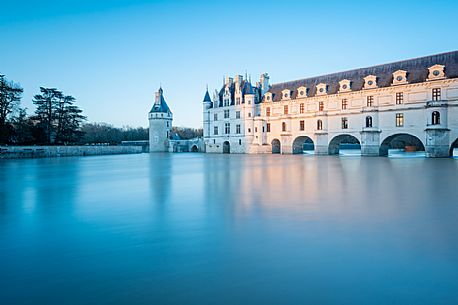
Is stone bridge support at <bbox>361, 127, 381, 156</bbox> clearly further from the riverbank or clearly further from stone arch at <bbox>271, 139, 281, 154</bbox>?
the riverbank

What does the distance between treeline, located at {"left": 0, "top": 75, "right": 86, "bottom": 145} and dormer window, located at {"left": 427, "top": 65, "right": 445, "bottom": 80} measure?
45.5 m

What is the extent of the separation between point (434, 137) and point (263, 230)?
87.5 ft

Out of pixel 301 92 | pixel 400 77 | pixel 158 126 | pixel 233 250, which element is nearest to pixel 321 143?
pixel 301 92

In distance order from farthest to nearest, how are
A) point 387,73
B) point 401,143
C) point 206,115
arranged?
point 401,143
point 206,115
point 387,73

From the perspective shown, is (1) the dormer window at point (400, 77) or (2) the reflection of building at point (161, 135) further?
(2) the reflection of building at point (161, 135)

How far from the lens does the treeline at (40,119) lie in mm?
36444

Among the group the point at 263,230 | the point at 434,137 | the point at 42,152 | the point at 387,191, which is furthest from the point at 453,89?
the point at 42,152

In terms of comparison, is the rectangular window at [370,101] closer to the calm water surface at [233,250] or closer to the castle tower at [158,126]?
the calm water surface at [233,250]

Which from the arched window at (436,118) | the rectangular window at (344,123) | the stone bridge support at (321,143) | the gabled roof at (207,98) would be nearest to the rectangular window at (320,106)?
the stone bridge support at (321,143)

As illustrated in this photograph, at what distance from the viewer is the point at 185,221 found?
6.19 m

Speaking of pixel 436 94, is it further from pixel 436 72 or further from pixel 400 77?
pixel 400 77

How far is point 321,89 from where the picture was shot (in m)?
35.8

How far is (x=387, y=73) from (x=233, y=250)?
32280 mm

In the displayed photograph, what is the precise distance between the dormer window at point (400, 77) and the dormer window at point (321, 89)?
7919 mm
